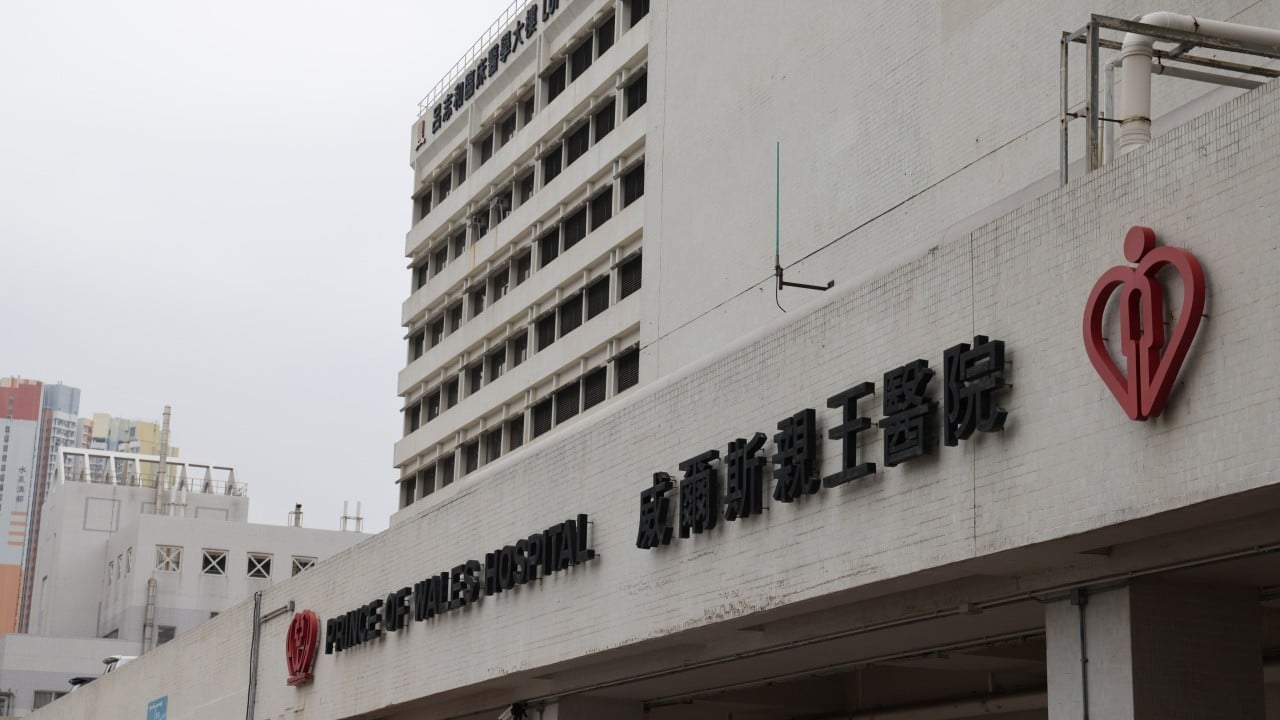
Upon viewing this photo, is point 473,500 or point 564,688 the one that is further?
point 473,500

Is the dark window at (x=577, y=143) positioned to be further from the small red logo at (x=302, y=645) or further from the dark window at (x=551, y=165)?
the small red logo at (x=302, y=645)

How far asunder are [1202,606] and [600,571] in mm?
7263

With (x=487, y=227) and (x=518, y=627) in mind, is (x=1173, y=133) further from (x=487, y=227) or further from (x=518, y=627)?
(x=487, y=227)

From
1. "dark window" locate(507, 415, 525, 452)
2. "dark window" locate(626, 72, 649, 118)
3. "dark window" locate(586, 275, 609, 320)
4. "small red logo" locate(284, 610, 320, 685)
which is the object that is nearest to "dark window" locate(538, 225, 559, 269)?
"dark window" locate(586, 275, 609, 320)

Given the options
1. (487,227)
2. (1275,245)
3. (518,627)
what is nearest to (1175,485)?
(1275,245)

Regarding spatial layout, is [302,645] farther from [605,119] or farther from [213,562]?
[213,562]

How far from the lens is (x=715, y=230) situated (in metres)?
26.6

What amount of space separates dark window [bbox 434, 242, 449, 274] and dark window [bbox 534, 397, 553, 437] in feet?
30.2

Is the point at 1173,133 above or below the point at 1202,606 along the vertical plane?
above

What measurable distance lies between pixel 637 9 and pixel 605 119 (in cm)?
275

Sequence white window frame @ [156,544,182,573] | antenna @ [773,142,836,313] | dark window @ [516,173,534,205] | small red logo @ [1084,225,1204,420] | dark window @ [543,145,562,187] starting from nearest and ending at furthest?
1. small red logo @ [1084,225,1204,420]
2. antenna @ [773,142,836,313]
3. dark window @ [543,145,562,187]
4. dark window @ [516,173,534,205]
5. white window frame @ [156,544,182,573]

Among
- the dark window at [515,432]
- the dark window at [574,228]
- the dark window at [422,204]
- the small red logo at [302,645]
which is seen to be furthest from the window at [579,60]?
the small red logo at [302,645]

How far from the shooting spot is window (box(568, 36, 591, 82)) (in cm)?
4194

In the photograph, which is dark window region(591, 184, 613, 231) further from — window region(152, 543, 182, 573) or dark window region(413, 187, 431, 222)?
window region(152, 543, 182, 573)
